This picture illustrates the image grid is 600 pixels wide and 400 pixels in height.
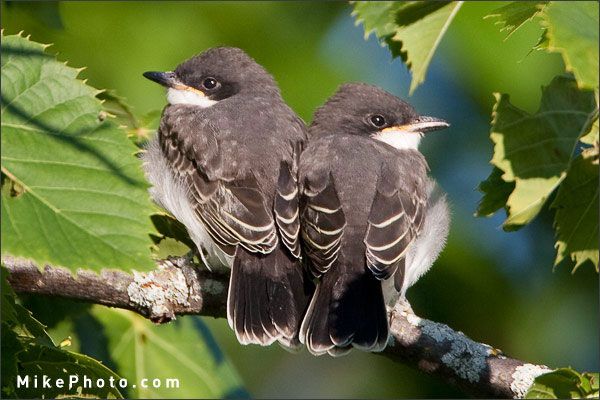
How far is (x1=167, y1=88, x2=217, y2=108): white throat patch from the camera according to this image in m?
5.03

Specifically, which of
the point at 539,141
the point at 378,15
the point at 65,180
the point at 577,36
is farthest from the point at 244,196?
the point at 577,36

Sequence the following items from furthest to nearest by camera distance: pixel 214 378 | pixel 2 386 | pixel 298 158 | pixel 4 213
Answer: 1. pixel 298 158
2. pixel 214 378
3. pixel 2 386
4. pixel 4 213

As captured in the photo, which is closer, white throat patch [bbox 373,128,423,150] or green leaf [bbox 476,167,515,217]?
green leaf [bbox 476,167,515,217]

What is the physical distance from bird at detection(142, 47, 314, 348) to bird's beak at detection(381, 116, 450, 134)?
0.58 m

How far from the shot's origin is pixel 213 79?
5.08 metres

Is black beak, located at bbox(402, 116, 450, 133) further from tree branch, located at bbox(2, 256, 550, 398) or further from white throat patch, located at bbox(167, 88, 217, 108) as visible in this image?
tree branch, located at bbox(2, 256, 550, 398)

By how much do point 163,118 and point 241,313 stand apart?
1.46m

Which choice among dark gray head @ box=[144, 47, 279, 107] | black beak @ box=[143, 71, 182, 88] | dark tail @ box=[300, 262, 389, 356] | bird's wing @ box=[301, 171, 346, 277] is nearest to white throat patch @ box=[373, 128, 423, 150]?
dark gray head @ box=[144, 47, 279, 107]

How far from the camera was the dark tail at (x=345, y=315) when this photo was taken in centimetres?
376

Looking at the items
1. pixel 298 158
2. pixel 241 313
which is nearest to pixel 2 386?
pixel 241 313

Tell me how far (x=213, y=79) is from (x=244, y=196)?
1202 millimetres

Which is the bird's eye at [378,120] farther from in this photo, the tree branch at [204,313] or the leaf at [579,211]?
the leaf at [579,211]

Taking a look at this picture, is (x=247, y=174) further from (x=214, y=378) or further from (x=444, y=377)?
(x=444, y=377)

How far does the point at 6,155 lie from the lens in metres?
2.54
